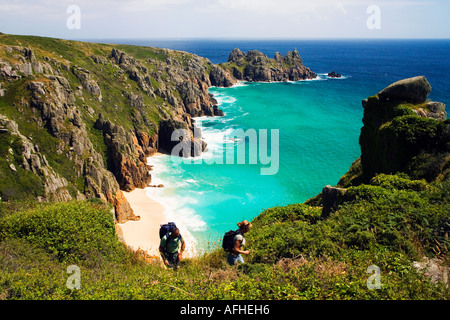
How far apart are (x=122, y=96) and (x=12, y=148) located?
132 feet

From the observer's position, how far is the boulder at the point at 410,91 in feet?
77.0

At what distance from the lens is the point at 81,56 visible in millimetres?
81062

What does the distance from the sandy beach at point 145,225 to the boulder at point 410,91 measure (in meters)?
24.9

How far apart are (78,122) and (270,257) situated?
44.9 metres

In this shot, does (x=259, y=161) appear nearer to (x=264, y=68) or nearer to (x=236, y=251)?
(x=236, y=251)

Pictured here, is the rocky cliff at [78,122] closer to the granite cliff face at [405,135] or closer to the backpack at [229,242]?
the backpack at [229,242]

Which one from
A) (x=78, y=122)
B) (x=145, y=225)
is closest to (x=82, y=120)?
(x=78, y=122)

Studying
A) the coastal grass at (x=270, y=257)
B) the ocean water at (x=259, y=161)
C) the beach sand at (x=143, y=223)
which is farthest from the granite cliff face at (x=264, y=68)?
the coastal grass at (x=270, y=257)

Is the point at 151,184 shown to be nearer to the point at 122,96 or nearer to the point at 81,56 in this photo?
the point at 122,96

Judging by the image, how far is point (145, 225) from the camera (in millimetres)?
37938

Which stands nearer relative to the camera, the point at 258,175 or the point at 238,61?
the point at 258,175

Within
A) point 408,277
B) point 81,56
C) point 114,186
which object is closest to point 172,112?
point 81,56

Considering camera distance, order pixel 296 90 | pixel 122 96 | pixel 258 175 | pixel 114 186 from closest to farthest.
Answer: pixel 114 186 → pixel 258 175 → pixel 122 96 → pixel 296 90

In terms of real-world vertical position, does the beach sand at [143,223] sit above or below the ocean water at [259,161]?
below
